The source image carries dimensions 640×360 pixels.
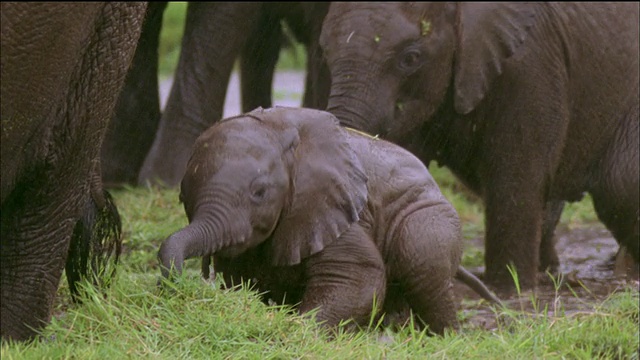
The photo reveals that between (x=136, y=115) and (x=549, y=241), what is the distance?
228 centimetres

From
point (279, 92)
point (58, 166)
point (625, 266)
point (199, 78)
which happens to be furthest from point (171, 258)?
point (279, 92)

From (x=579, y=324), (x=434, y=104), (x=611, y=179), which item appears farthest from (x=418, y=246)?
(x=611, y=179)

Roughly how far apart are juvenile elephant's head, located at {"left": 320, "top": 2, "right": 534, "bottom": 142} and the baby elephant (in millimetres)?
752

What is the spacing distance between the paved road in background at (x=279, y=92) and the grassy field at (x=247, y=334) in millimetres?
6689

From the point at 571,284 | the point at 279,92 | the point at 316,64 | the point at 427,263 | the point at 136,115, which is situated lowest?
the point at 279,92

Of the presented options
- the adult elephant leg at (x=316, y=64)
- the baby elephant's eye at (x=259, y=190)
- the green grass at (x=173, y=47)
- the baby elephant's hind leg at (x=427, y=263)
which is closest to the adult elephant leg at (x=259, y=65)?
the adult elephant leg at (x=316, y=64)

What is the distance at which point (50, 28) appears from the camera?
3.80m

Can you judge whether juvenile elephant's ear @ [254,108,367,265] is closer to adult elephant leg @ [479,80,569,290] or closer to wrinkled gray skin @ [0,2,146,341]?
wrinkled gray skin @ [0,2,146,341]

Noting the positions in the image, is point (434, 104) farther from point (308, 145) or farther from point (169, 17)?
point (169, 17)

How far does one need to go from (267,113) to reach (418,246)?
1.98 feet

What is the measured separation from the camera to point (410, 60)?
225 inches

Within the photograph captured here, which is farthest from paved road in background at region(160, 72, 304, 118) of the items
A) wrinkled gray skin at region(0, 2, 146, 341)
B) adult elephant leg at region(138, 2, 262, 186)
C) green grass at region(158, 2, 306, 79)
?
wrinkled gray skin at region(0, 2, 146, 341)

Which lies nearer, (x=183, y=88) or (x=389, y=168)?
(x=389, y=168)

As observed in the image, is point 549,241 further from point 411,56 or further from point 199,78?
point 199,78
